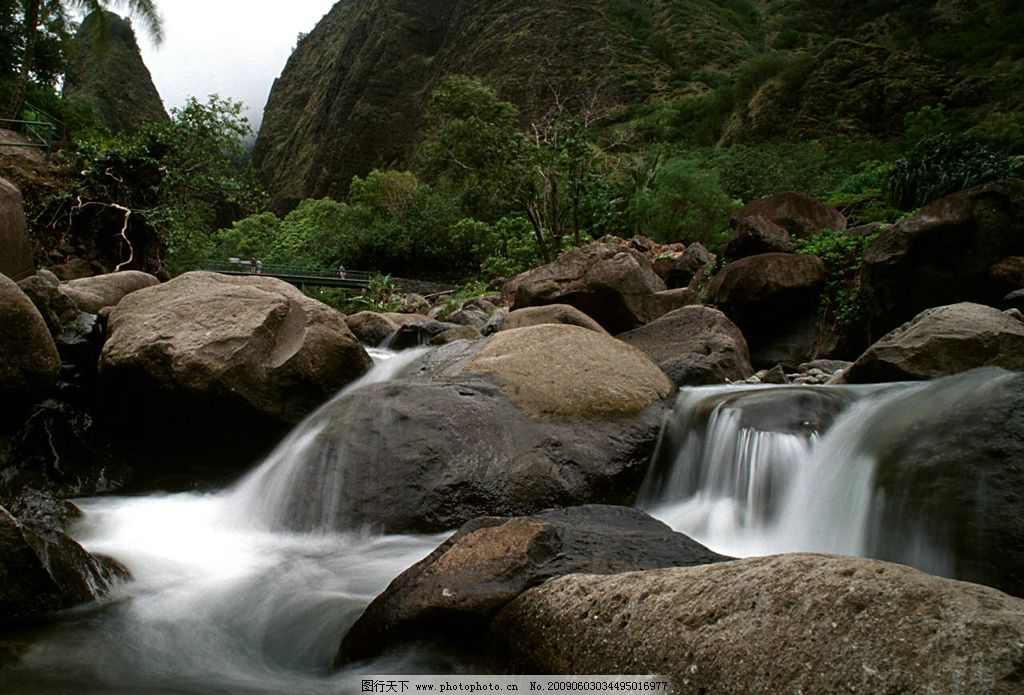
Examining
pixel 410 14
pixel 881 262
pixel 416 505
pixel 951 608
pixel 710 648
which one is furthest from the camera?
pixel 410 14

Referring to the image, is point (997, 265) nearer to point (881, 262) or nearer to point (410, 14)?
point (881, 262)

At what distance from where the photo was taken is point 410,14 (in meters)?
57.4

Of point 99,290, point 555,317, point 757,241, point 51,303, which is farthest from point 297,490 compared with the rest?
point 757,241

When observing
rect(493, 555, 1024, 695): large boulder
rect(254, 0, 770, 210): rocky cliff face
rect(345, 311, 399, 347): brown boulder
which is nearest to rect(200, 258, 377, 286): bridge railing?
rect(345, 311, 399, 347): brown boulder

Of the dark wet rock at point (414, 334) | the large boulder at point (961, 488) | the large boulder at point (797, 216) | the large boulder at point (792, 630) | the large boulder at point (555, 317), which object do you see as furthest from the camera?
the large boulder at point (797, 216)

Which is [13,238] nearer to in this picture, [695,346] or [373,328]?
[373,328]

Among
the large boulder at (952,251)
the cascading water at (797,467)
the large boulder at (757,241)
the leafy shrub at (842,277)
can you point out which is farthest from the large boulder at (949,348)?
the large boulder at (757,241)

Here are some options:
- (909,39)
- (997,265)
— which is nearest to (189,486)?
(997,265)

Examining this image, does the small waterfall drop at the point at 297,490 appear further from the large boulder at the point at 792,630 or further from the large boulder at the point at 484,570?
the large boulder at the point at 792,630

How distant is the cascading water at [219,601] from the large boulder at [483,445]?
0.21 meters

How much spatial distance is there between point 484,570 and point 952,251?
7.28m

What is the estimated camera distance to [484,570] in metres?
2.86

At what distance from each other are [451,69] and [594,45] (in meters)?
11.9

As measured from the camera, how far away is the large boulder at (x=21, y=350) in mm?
5340
